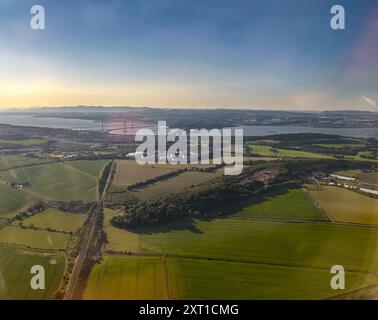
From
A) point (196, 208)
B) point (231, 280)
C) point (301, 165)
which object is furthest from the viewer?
point (301, 165)

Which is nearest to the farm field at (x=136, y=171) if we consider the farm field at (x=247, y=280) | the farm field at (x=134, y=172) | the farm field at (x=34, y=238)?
the farm field at (x=134, y=172)

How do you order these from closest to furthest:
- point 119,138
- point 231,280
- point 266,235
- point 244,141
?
point 231,280
point 266,235
point 119,138
point 244,141

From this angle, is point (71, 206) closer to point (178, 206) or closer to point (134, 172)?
point (178, 206)

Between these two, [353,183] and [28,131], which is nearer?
[353,183]

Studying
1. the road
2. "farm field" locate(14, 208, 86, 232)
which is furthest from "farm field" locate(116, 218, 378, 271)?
"farm field" locate(14, 208, 86, 232)

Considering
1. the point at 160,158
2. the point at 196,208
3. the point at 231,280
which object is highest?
the point at 160,158

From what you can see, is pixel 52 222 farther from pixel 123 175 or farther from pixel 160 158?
pixel 160 158
